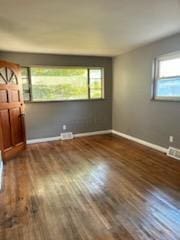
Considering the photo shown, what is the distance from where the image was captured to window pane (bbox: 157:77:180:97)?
360 centimetres

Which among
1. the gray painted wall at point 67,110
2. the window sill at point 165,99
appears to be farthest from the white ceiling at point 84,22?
the window sill at point 165,99

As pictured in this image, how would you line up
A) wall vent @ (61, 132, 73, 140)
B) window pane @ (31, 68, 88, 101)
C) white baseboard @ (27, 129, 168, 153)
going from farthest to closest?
wall vent @ (61, 132, 73, 140) → window pane @ (31, 68, 88, 101) → white baseboard @ (27, 129, 168, 153)

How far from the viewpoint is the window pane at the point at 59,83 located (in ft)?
16.0

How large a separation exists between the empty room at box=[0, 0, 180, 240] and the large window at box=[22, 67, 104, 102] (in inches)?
1.0

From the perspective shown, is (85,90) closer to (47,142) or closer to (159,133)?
(47,142)

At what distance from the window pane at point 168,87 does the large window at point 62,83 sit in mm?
1999

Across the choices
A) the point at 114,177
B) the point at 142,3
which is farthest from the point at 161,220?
the point at 142,3

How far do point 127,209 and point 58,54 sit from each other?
409cm

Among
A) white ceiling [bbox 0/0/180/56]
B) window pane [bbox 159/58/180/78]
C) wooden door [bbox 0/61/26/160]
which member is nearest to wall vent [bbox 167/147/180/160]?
window pane [bbox 159/58/180/78]

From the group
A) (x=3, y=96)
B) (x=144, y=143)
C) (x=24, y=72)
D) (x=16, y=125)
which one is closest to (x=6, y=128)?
(x=16, y=125)

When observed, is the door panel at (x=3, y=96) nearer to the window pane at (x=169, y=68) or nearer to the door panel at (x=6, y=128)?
the door panel at (x=6, y=128)

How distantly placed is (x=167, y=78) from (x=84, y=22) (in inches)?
82.8

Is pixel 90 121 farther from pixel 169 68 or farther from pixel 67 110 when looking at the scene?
pixel 169 68

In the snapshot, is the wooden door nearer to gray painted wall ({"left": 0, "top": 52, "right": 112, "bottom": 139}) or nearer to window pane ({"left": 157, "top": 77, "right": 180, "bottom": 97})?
gray painted wall ({"left": 0, "top": 52, "right": 112, "bottom": 139})
